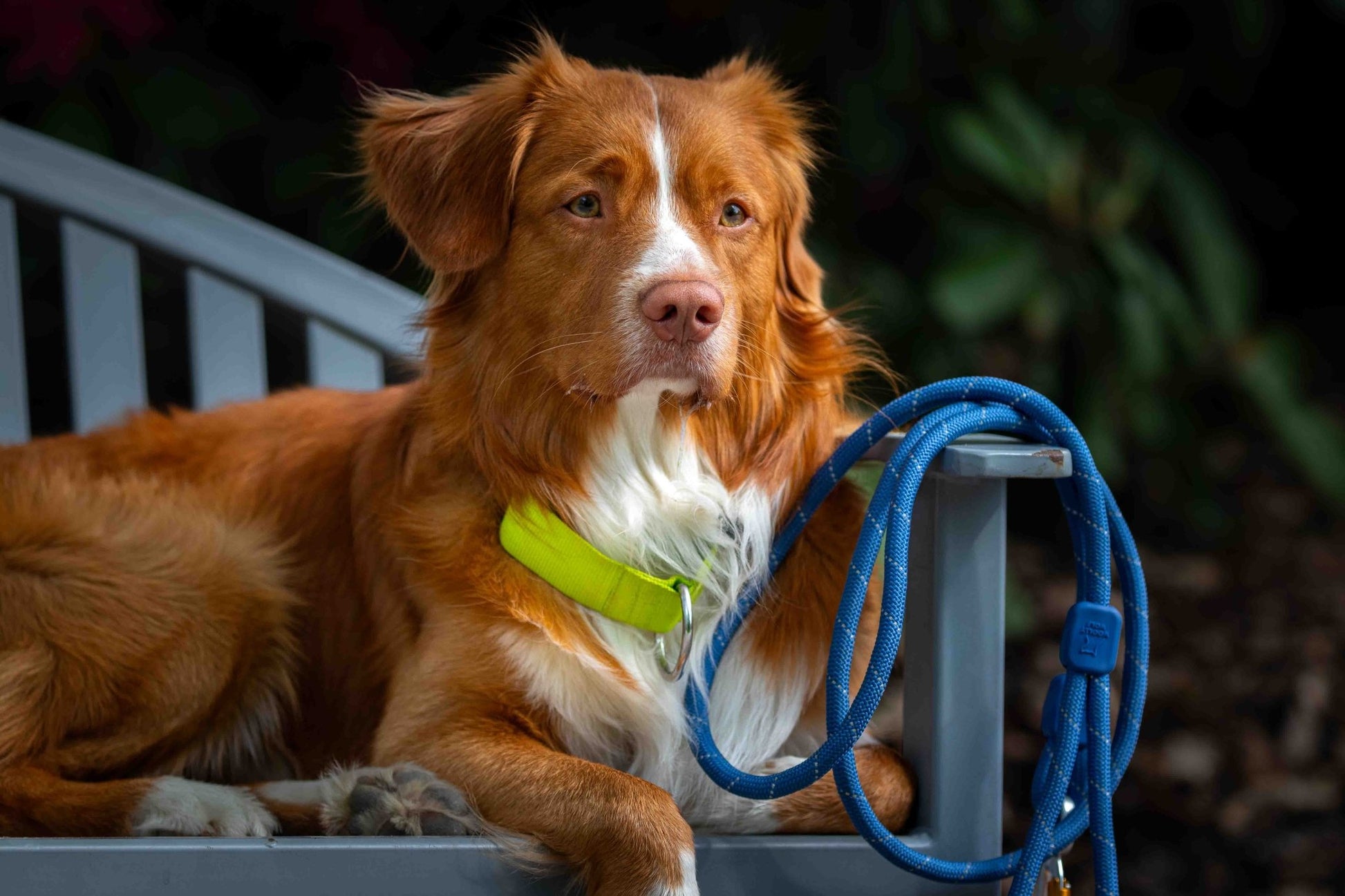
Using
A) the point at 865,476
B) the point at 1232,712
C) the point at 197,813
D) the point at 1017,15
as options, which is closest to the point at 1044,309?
the point at 1017,15

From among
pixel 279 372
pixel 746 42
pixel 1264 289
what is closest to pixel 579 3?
pixel 746 42

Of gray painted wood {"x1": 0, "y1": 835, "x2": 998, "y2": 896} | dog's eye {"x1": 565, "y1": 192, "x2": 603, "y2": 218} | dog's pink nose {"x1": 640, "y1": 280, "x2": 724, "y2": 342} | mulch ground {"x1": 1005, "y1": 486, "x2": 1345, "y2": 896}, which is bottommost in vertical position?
mulch ground {"x1": 1005, "y1": 486, "x2": 1345, "y2": 896}

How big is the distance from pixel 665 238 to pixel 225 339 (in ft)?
5.10

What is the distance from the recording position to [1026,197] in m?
3.17

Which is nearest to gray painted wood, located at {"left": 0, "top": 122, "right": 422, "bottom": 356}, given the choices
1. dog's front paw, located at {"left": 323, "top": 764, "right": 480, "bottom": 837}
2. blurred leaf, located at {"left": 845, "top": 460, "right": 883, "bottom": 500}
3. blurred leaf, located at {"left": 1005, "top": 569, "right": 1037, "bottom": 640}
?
blurred leaf, located at {"left": 845, "top": 460, "right": 883, "bottom": 500}

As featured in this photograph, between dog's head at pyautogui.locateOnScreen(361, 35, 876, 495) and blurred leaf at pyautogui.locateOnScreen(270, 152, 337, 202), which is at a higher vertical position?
blurred leaf at pyautogui.locateOnScreen(270, 152, 337, 202)

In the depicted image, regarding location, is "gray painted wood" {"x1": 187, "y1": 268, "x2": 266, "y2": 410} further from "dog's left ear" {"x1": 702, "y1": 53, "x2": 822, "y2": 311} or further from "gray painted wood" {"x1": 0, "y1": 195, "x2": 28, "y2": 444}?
"dog's left ear" {"x1": 702, "y1": 53, "x2": 822, "y2": 311}

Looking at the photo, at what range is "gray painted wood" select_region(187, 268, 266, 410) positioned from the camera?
9.30ft

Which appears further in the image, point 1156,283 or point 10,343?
point 1156,283

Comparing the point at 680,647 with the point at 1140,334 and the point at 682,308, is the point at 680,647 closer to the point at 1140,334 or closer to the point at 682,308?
the point at 682,308

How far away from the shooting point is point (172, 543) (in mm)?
1907

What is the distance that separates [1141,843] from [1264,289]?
1.69m

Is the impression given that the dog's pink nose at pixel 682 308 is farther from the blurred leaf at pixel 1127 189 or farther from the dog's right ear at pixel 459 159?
the blurred leaf at pixel 1127 189

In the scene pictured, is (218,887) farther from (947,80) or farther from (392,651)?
(947,80)
